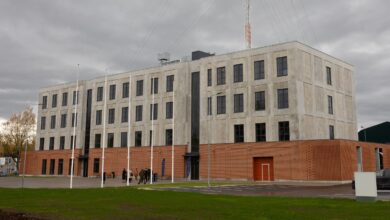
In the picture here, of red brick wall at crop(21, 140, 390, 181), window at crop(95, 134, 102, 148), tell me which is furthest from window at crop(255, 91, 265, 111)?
window at crop(95, 134, 102, 148)

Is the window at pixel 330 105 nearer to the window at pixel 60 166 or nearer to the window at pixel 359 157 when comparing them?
the window at pixel 359 157

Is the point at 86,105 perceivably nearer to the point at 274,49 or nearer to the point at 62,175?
the point at 62,175

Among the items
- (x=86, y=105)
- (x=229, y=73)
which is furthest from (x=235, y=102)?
(x=86, y=105)

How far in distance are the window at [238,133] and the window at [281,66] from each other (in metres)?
8.61

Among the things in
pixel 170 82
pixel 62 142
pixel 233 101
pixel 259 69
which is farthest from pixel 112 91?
pixel 259 69

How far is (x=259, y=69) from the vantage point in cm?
5675

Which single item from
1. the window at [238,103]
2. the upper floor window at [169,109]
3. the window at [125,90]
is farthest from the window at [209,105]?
the window at [125,90]

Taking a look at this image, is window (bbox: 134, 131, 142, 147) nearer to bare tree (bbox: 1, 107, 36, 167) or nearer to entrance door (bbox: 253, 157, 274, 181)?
entrance door (bbox: 253, 157, 274, 181)

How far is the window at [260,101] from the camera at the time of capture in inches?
2192

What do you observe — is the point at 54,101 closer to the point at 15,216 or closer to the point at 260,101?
the point at 260,101

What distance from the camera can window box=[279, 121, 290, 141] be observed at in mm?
52875

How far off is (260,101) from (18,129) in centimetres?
6880

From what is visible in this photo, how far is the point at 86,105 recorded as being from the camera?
79062mm

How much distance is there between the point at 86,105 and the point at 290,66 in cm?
4108
